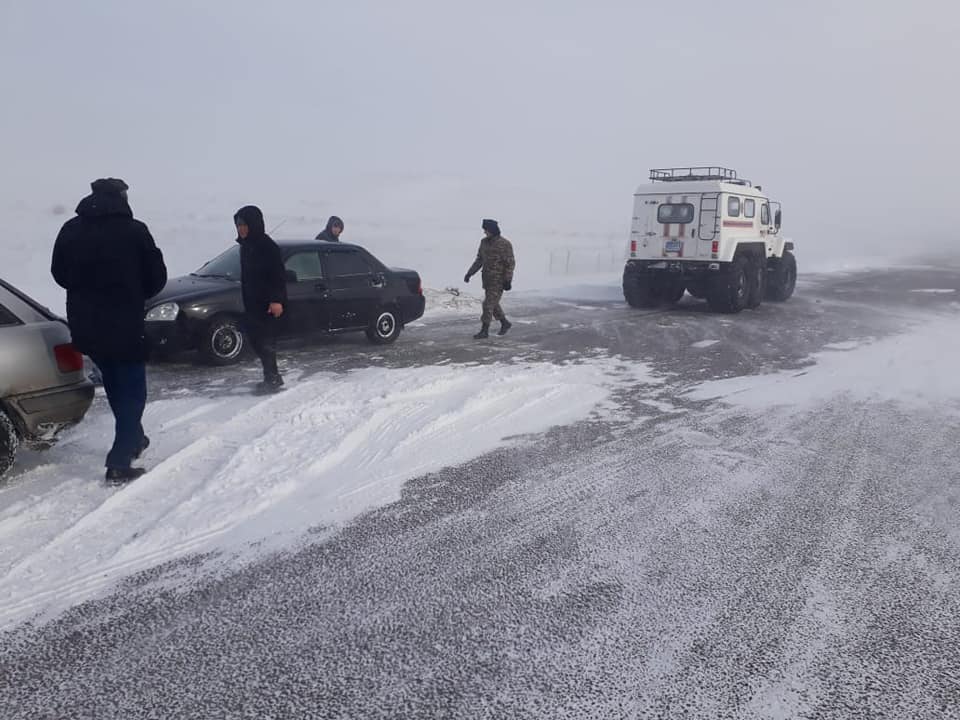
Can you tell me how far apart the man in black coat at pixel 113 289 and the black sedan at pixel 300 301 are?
326cm

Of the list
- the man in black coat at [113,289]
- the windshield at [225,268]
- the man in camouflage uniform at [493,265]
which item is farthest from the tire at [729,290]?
the man in black coat at [113,289]

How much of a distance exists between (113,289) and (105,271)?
120 mm

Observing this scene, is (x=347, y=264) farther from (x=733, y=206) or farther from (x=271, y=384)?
(x=733, y=206)

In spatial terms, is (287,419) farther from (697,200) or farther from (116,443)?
(697,200)

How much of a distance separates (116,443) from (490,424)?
283cm

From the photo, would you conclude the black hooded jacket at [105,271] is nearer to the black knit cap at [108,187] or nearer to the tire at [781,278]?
the black knit cap at [108,187]

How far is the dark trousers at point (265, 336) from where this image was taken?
22.7 ft

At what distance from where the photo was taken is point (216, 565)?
11.9 ft

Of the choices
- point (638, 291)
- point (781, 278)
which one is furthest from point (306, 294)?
point (781, 278)

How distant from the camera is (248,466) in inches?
193

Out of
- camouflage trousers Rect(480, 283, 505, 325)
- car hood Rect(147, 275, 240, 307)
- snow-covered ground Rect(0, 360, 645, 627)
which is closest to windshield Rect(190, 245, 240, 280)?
car hood Rect(147, 275, 240, 307)

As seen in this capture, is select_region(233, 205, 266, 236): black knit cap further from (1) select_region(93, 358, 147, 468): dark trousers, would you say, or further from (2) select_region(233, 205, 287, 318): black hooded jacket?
(1) select_region(93, 358, 147, 468): dark trousers

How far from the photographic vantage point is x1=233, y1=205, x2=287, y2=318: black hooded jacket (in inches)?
262

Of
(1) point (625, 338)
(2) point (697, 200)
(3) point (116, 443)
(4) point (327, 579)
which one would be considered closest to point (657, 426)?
(4) point (327, 579)
